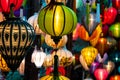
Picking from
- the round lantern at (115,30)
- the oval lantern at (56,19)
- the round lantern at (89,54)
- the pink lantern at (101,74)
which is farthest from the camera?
the round lantern at (115,30)

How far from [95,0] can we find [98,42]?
63 cm

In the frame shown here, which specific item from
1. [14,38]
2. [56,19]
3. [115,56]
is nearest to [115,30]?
[115,56]

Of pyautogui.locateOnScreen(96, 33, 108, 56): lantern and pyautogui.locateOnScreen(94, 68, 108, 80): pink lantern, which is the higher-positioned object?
pyautogui.locateOnScreen(96, 33, 108, 56): lantern

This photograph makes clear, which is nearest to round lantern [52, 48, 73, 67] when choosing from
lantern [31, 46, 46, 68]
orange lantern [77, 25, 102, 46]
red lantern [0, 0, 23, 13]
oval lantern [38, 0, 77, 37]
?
lantern [31, 46, 46, 68]

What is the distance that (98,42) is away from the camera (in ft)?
15.1

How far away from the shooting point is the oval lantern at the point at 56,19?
2.65 meters

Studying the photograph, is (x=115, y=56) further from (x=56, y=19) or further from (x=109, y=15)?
(x=56, y=19)

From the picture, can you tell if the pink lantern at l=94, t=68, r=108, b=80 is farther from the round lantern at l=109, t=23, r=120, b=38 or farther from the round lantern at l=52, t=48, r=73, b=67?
the round lantern at l=52, t=48, r=73, b=67

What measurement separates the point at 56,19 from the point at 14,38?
47 cm

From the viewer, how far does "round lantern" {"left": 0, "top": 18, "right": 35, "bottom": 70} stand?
7.50ft

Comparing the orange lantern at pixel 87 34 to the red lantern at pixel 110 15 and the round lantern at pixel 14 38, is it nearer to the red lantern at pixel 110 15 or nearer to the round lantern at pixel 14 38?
the red lantern at pixel 110 15

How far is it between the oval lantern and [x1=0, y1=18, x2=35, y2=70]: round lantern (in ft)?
1.06

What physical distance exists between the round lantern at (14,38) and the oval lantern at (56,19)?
1.06 ft

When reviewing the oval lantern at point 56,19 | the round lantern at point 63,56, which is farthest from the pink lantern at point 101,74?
the oval lantern at point 56,19
